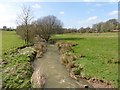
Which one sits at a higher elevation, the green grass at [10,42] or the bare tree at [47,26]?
the bare tree at [47,26]

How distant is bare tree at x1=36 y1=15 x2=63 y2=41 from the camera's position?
6276 centimetres

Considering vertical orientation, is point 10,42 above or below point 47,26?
below

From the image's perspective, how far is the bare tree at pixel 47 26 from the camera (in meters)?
62.8

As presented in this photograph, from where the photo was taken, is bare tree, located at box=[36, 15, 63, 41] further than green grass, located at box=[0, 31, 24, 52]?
Yes

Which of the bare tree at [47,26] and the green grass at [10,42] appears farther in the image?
the bare tree at [47,26]

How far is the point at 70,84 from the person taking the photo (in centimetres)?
1521

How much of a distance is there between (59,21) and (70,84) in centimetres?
6004

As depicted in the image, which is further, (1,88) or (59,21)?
(59,21)

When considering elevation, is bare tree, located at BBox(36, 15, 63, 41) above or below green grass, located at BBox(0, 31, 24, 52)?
above

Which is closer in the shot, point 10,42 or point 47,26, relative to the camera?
point 10,42

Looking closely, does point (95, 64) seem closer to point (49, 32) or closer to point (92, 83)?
point (92, 83)

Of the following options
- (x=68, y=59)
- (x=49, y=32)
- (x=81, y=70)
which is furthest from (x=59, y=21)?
(x=81, y=70)

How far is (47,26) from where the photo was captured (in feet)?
216

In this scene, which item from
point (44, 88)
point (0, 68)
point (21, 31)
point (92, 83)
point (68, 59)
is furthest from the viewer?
point (21, 31)
